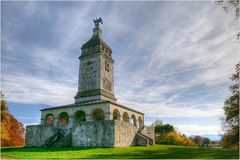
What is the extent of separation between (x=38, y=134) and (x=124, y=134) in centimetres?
1199

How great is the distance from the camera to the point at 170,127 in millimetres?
67250

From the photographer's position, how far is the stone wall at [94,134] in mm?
25156

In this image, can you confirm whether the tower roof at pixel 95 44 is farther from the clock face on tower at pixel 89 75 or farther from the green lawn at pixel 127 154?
the green lawn at pixel 127 154

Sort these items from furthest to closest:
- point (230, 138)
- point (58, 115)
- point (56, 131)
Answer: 1. point (58, 115)
2. point (56, 131)
3. point (230, 138)

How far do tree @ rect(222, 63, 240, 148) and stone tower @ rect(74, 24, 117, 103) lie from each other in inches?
716

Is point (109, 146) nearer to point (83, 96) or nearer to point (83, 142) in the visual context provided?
point (83, 142)

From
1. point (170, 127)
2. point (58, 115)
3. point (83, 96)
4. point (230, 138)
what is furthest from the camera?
point (170, 127)

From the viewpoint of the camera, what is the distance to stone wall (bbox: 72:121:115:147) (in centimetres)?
2516

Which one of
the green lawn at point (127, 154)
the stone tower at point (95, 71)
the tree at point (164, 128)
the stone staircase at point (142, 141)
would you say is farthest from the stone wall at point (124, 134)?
the tree at point (164, 128)

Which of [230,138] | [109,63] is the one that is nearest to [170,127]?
[109,63]

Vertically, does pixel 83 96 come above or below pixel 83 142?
above

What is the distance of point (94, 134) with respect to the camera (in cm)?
2588

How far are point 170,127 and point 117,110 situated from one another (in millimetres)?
39700

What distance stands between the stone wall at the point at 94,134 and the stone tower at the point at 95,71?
308 inches
